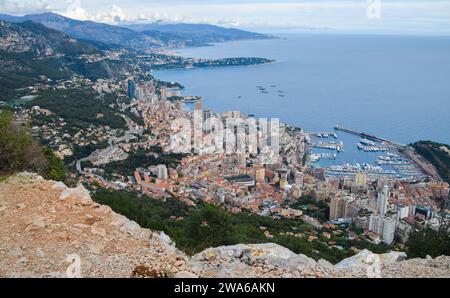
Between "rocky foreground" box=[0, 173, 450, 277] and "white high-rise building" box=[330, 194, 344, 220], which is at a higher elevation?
"rocky foreground" box=[0, 173, 450, 277]

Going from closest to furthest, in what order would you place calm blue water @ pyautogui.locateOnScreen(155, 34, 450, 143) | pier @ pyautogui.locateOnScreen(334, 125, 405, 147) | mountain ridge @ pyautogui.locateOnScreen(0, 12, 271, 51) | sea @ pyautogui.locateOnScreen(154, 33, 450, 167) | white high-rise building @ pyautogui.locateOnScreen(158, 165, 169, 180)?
white high-rise building @ pyautogui.locateOnScreen(158, 165, 169, 180), pier @ pyautogui.locateOnScreen(334, 125, 405, 147), sea @ pyautogui.locateOnScreen(154, 33, 450, 167), calm blue water @ pyautogui.locateOnScreen(155, 34, 450, 143), mountain ridge @ pyautogui.locateOnScreen(0, 12, 271, 51)

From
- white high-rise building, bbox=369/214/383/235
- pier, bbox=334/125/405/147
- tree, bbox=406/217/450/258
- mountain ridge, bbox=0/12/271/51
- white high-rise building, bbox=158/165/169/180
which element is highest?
mountain ridge, bbox=0/12/271/51

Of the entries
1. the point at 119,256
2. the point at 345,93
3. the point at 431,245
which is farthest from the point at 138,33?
the point at 119,256

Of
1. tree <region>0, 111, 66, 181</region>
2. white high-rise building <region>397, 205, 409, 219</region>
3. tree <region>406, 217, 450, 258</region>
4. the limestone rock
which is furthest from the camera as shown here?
white high-rise building <region>397, 205, 409, 219</region>

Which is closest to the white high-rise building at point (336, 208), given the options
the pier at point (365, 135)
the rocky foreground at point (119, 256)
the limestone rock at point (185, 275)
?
the rocky foreground at point (119, 256)

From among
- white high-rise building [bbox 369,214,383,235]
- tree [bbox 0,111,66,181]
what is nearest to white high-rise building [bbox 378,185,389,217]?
white high-rise building [bbox 369,214,383,235]

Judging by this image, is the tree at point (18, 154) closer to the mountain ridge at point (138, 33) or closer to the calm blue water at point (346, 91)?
the calm blue water at point (346, 91)

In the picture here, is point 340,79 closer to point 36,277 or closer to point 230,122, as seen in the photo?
point 230,122

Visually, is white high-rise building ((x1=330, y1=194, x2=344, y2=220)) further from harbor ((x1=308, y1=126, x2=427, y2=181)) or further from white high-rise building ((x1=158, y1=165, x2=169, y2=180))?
white high-rise building ((x1=158, y1=165, x2=169, y2=180))
